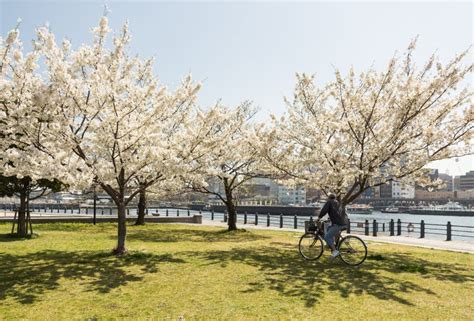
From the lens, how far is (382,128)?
15133 millimetres

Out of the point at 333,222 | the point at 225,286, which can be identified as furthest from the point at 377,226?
the point at 225,286

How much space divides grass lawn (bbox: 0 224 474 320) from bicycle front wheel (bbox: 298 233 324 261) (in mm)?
333

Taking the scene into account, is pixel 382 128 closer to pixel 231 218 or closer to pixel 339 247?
pixel 339 247

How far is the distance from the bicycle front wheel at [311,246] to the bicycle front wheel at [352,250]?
68cm

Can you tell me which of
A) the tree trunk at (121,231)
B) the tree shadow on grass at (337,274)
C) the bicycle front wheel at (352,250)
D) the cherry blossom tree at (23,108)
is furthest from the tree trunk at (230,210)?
the cherry blossom tree at (23,108)

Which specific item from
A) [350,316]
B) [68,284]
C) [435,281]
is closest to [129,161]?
[68,284]

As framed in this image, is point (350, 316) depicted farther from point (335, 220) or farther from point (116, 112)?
point (116, 112)

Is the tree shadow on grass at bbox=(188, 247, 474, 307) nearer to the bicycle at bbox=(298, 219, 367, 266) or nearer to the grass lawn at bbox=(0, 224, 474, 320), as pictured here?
the grass lawn at bbox=(0, 224, 474, 320)

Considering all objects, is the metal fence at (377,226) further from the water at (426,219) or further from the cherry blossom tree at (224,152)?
the water at (426,219)

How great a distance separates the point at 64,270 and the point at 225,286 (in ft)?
15.0

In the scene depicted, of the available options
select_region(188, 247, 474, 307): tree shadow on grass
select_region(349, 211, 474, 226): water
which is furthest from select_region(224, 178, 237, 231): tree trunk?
select_region(349, 211, 474, 226): water

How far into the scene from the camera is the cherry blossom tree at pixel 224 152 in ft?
42.0

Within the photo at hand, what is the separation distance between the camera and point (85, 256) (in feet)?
40.5

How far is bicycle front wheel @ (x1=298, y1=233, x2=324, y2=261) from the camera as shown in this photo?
1173cm
